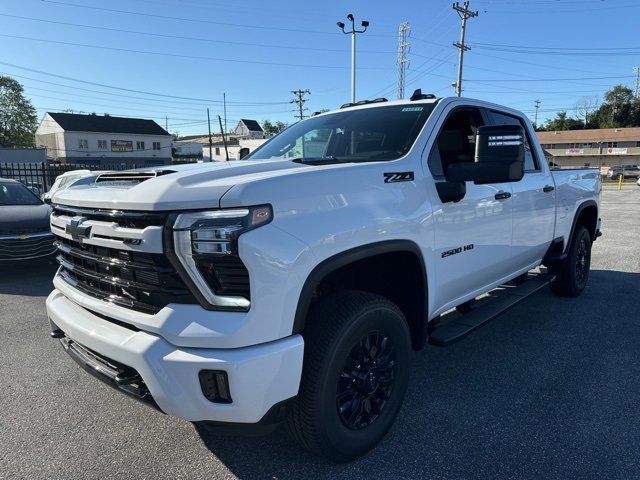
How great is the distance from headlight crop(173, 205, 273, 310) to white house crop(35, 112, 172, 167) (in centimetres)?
6438

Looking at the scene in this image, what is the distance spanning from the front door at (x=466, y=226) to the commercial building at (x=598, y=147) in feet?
257

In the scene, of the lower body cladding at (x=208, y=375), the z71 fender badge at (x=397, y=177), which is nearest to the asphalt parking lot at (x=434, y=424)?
the lower body cladding at (x=208, y=375)

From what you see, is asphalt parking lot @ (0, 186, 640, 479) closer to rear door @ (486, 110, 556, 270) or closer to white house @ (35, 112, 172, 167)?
rear door @ (486, 110, 556, 270)

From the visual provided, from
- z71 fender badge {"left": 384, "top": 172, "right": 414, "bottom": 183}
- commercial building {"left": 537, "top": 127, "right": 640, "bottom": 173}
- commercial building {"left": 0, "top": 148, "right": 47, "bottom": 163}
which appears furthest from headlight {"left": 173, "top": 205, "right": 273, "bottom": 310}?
commercial building {"left": 537, "top": 127, "right": 640, "bottom": 173}

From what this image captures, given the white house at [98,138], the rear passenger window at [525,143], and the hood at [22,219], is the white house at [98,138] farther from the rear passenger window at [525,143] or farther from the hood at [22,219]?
the rear passenger window at [525,143]

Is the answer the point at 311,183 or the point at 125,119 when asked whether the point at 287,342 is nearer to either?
the point at 311,183

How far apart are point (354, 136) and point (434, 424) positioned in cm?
203

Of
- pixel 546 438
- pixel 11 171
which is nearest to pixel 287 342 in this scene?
pixel 546 438

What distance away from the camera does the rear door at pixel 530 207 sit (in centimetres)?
400

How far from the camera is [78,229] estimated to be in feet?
8.03

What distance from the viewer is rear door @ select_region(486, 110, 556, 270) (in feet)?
13.1

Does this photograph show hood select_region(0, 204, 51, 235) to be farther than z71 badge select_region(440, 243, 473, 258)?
Yes

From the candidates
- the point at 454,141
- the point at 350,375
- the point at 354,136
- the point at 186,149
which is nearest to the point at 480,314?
the point at 454,141

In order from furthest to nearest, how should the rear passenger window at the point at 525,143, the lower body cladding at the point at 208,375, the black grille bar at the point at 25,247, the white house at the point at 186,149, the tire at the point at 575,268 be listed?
the white house at the point at 186,149 < the black grille bar at the point at 25,247 < the tire at the point at 575,268 < the rear passenger window at the point at 525,143 < the lower body cladding at the point at 208,375
